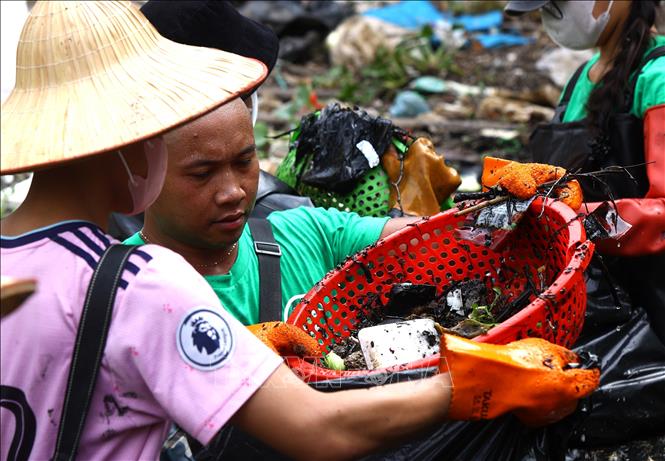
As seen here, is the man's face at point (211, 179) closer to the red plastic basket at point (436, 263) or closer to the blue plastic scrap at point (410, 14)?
the red plastic basket at point (436, 263)

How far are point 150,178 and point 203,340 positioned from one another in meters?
0.37

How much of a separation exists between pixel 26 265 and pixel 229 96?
509mm

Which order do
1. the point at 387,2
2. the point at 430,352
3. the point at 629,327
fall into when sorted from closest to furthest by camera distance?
1. the point at 430,352
2. the point at 629,327
3. the point at 387,2

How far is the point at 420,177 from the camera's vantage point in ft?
10.9

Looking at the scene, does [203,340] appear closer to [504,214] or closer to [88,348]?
[88,348]

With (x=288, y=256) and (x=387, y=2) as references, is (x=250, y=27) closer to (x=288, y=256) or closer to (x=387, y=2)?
(x=288, y=256)

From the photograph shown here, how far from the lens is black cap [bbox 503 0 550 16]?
12.1ft

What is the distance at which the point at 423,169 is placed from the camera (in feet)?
10.9

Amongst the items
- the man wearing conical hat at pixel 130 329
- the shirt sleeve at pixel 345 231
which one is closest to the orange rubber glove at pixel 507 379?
the man wearing conical hat at pixel 130 329

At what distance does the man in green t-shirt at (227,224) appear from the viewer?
2283 mm

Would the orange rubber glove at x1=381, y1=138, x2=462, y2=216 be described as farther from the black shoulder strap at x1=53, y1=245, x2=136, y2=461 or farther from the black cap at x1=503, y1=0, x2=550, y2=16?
the black shoulder strap at x1=53, y1=245, x2=136, y2=461

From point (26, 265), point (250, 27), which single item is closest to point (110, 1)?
point (26, 265)

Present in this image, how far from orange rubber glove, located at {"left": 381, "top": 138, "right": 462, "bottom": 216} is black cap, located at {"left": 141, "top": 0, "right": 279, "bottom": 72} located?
652 mm

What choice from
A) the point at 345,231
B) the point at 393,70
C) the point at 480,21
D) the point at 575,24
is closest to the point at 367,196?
the point at 345,231
